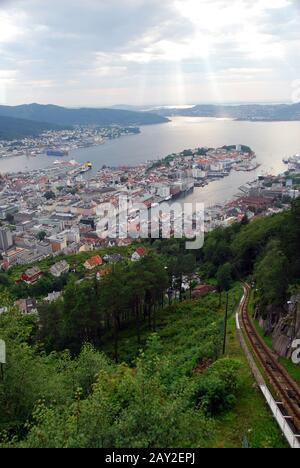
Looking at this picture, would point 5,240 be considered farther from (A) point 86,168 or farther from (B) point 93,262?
(A) point 86,168

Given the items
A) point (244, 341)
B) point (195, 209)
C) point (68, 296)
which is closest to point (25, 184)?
point (195, 209)

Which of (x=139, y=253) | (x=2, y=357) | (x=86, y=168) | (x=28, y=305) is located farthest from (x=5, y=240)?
(x=86, y=168)

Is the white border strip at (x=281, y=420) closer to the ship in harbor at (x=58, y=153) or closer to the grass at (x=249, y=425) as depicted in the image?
the grass at (x=249, y=425)

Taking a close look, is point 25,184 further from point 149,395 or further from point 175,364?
point 149,395

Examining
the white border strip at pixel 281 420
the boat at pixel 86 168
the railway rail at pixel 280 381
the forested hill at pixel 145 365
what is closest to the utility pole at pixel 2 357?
the forested hill at pixel 145 365

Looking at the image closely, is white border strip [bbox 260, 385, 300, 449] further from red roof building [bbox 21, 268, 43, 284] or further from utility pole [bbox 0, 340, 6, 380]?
red roof building [bbox 21, 268, 43, 284]
